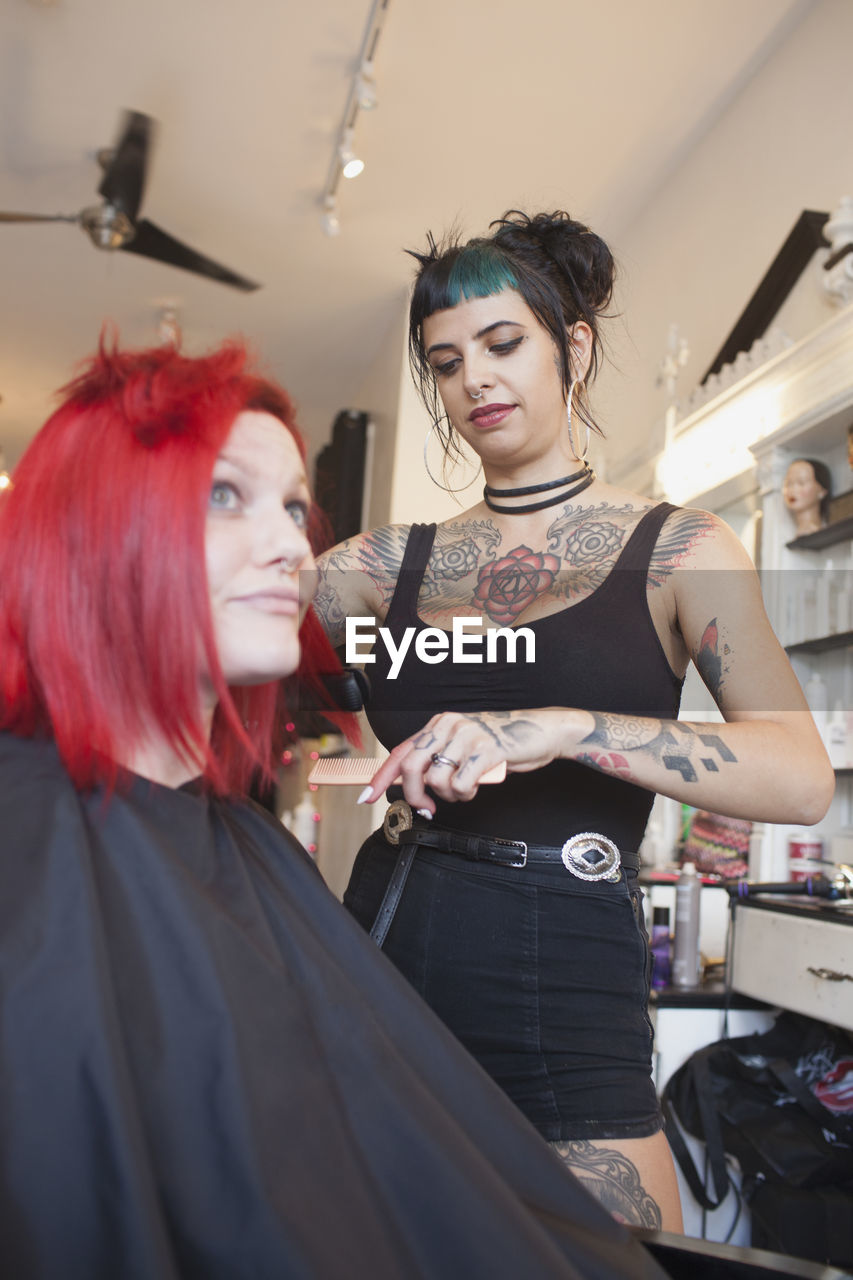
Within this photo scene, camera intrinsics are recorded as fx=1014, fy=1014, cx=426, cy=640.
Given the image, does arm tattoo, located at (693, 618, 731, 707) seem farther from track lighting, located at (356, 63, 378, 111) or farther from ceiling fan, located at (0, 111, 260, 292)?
ceiling fan, located at (0, 111, 260, 292)

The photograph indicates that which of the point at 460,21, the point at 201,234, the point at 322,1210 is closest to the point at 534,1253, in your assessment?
the point at 322,1210

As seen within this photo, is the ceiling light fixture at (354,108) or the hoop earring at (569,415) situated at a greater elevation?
the ceiling light fixture at (354,108)

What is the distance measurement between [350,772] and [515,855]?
233mm

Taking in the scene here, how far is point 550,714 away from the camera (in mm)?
905

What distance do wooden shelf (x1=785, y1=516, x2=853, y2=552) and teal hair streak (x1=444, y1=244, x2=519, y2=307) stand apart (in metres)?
1.76

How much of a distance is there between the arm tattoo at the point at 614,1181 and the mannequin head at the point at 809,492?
224 centimetres

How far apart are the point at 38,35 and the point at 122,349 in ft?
10.6

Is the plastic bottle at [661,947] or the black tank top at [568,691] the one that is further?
the plastic bottle at [661,947]

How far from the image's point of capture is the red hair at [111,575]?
67 centimetres

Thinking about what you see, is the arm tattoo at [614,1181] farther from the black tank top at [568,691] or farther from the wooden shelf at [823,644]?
the wooden shelf at [823,644]

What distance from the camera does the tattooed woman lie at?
2.97ft

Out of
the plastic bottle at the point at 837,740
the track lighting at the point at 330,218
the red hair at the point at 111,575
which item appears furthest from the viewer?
the track lighting at the point at 330,218

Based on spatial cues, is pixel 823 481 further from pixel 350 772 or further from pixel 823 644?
pixel 350 772

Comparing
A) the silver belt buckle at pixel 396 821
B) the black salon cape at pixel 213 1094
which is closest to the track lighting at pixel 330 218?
the silver belt buckle at pixel 396 821
